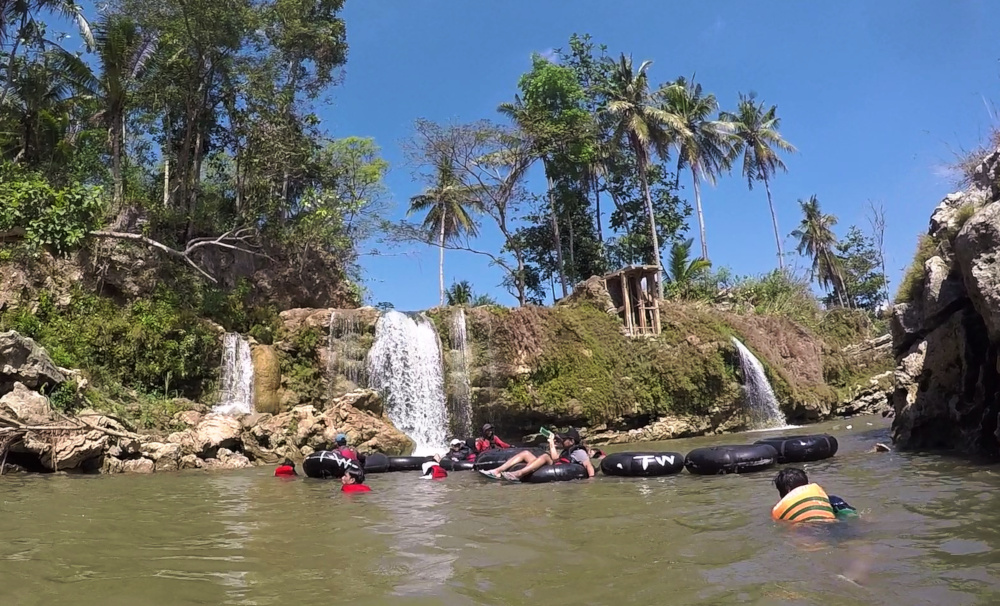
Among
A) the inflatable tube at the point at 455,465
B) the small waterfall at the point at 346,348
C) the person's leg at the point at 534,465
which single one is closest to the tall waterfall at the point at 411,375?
the small waterfall at the point at 346,348

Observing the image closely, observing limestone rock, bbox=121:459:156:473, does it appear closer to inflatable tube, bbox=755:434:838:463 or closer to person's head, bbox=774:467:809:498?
inflatable tube, bbox=755:434:838:463

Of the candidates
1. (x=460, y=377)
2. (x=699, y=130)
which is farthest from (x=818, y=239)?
(x=460, y=377)

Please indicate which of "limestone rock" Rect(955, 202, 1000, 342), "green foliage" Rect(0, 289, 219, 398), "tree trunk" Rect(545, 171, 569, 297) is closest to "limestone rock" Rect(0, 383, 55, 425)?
"green foliage" Rect(0, 289, 219, 398)

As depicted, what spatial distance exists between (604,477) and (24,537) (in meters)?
7.17

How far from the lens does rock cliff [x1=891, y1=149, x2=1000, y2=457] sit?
336 inches

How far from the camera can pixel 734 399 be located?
20719 millimetres

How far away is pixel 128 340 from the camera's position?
17.0 m

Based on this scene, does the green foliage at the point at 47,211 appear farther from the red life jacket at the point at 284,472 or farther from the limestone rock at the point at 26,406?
the red life jacket at the point at 284,472

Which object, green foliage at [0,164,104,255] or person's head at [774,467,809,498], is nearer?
person's head at [774,467,809,498]

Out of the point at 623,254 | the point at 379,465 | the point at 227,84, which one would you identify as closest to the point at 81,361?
the point at 379,465

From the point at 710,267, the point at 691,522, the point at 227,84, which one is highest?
the point at 227,84

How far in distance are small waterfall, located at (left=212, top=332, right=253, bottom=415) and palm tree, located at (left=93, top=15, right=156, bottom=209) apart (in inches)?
263

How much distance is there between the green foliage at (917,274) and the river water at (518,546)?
401cm

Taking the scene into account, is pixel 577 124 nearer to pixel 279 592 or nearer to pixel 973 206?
pixel 973 206
